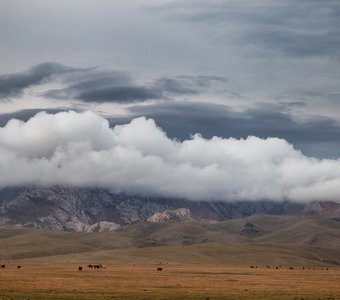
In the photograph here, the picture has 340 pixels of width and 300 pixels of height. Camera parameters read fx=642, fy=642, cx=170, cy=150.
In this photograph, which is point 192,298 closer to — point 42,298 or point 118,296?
Result: point 118,296

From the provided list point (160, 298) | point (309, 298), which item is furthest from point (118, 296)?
point (309, 298)

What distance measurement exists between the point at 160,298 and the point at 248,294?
18.7m

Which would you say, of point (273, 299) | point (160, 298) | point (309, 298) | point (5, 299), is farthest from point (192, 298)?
point (5, 299)

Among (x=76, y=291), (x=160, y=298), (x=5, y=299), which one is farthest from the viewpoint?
(x=76, y=291)

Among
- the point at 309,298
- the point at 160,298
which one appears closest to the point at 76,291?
the point at 160,298

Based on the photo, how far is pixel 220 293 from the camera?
4031 inches

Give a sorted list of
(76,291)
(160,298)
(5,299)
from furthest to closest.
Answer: (76,291) < (160,298) < (5,299)

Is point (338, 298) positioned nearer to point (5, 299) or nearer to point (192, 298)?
point (192, 298)

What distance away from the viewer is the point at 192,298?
9100cm

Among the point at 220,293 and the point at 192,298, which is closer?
the point at 192,298

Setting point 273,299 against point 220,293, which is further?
point 220,293

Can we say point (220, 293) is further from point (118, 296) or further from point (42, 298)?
point (42, 298)

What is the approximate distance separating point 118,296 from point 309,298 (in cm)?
2766

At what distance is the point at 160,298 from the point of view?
88250 mm
